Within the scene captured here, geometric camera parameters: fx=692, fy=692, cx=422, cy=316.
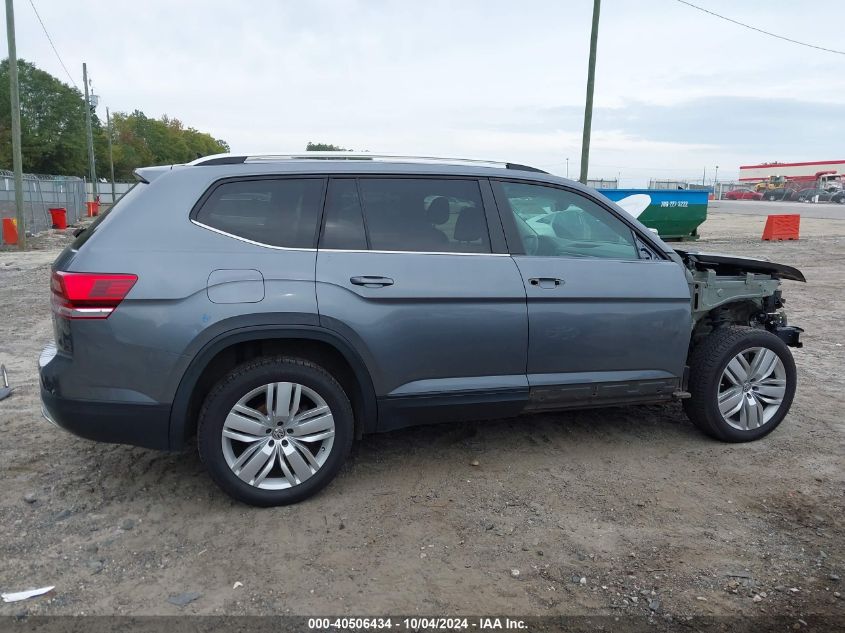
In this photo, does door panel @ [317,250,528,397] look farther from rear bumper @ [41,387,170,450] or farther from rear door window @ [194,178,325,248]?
rear bumper @ [41,387,170,450]

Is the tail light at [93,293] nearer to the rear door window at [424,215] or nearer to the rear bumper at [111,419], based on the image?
the rear bumper at [111,419]

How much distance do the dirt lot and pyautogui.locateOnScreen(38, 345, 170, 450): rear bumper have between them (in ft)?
1.47

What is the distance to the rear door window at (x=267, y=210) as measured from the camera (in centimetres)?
364

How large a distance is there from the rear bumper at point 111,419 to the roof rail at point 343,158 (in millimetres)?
1347

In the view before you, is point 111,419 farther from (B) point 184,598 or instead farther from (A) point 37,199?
(A) point 37,199

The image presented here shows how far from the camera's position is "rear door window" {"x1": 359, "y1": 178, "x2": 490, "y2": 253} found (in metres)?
3.87

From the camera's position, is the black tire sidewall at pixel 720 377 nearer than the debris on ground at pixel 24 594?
No

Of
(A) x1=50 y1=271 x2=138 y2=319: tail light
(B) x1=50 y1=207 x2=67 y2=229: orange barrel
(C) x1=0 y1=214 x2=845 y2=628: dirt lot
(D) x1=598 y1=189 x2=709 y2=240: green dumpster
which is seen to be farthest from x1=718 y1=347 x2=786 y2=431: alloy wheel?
(B) x1=50 y1=207 x2=67 y2=229: orange barrel

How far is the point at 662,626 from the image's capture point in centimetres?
278

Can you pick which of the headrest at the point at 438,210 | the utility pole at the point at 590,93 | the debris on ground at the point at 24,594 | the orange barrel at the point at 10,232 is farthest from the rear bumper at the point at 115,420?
the orange barrel at the point at 10,232

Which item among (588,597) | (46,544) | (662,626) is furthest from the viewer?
(46,544)

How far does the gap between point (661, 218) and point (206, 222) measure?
19.0 meters

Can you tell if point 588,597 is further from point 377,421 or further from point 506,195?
point 506,195

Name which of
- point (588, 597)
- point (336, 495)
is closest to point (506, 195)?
point (336, 495)
